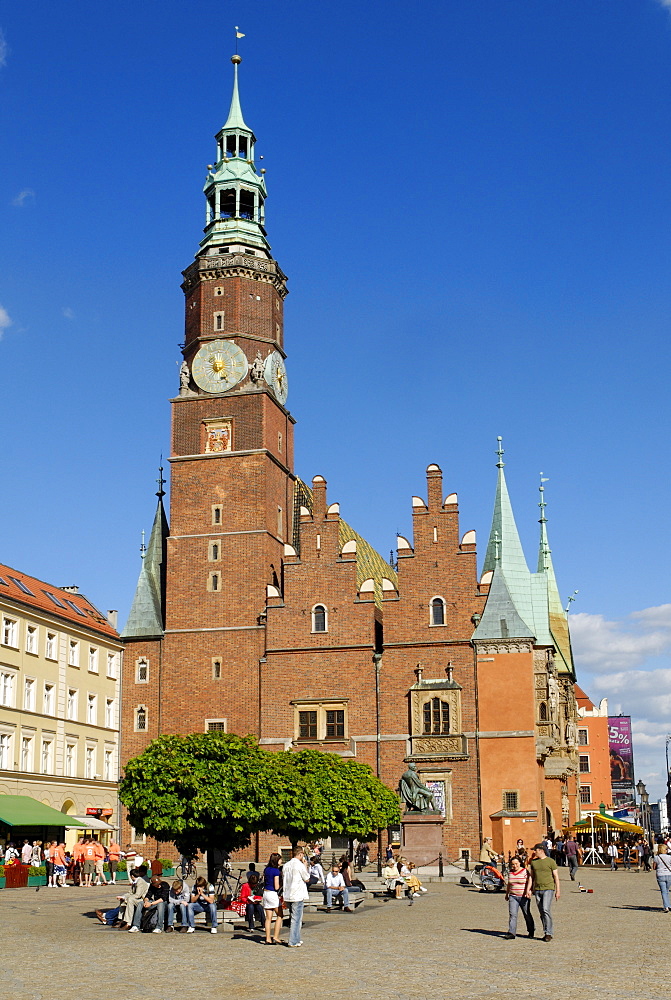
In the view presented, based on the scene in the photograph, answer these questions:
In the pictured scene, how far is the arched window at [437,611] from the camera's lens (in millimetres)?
52281

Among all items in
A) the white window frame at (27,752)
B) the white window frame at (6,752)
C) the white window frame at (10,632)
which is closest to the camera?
the white window frame at (6,752)

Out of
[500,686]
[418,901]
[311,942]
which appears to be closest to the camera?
[311,942]

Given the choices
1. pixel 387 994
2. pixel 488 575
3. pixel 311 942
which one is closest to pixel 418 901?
pixel 311 942

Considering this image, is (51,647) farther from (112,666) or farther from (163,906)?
(163,906)

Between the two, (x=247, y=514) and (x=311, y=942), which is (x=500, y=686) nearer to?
(x=247, y=514)

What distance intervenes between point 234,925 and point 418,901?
28.4 feet

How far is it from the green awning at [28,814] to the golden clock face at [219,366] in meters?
21.2

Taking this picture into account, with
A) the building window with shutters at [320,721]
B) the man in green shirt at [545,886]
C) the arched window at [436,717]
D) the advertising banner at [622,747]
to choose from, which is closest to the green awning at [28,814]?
the building window with shutters at [320,721]

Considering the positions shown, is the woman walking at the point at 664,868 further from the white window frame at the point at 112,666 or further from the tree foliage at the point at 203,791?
the white window frame at the point at 112,666

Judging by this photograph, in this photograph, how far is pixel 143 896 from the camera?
2350cm

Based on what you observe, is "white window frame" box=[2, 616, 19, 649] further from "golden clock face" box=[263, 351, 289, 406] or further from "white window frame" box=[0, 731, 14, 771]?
"golden clock face" box=[263, 351, 289, 406]

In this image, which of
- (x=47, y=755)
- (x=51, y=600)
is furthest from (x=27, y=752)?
(x=51, y=600)

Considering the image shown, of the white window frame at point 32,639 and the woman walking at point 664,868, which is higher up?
the white window frame at point 32,639

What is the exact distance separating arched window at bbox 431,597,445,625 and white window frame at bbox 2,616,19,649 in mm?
17403
